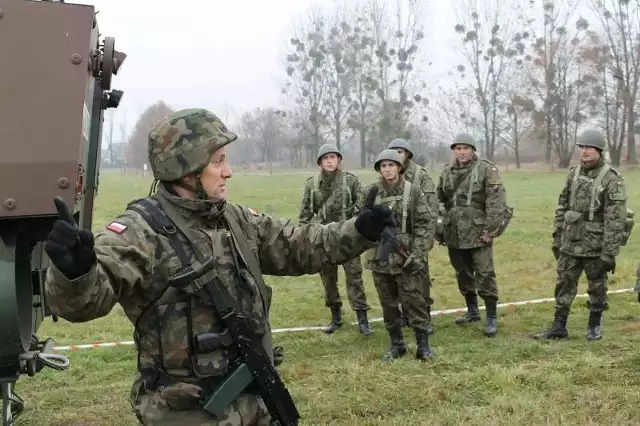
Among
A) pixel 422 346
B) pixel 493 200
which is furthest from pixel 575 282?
pixel 422 346

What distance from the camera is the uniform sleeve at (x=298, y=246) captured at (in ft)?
9.83

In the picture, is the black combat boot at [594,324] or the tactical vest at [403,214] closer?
the tactical vest at [403,214]

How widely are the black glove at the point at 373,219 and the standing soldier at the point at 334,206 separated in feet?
15.6

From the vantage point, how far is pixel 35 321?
11.1 feet

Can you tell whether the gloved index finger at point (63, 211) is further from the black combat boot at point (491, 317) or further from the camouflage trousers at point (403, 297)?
the black combat boot at point (491, 317)

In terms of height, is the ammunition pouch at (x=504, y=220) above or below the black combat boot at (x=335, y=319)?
above

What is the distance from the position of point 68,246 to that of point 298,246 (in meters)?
1.17

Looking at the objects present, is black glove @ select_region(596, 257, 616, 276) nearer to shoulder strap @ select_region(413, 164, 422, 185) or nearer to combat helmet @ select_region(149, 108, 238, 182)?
shoulder strap @ select_region(413, 164, 422, 185)

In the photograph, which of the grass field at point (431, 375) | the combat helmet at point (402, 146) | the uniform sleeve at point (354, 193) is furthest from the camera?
the uniform sleeve at point (354, 193)

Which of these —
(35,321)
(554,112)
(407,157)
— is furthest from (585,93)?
(35,321)

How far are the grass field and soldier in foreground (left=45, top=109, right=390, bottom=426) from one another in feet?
7.93

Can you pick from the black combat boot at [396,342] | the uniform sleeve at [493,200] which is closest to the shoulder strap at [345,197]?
the uniform sleeve at [493,200]

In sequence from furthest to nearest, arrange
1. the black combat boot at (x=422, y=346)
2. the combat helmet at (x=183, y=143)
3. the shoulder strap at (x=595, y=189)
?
the shoulder strap at (x=595, y=189) < the black combat boot at (x=422, y=346) < the combat helmet at (x=183, y=143)

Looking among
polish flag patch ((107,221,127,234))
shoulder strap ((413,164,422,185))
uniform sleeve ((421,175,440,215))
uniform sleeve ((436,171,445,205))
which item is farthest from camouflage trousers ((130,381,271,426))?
uniform sleeve ((436,171,445,205))
